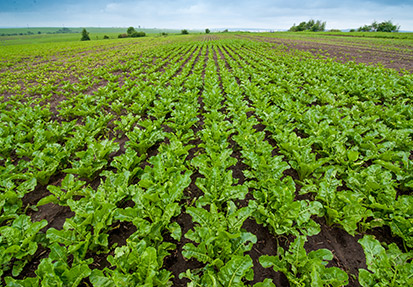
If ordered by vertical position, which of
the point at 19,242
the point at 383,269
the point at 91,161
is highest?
the point at 91,161

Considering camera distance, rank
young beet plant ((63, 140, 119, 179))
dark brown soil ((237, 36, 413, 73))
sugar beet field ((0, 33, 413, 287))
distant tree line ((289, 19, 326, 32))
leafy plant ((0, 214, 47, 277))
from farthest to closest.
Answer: distant tree line ((289, 19, 326, 32))
dark brown soil ((237, 36, 413, 73))
young beet plant ((63, 140, 119, 179))
leafy plant ((0, 214, 47, 277))
sugar beet field ((0, 33, 413, 287))

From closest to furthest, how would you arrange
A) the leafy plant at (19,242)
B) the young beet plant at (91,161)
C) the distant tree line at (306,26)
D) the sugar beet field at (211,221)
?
the sugar beet field at (211,221) → the leafy plant at (19,242) → the young beet plant at (91,161) → the distant tree line at (306,26)

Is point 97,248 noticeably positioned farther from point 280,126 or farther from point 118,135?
point 280,126

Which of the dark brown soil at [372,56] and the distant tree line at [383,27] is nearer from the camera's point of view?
the dark brown soil at [372,56]

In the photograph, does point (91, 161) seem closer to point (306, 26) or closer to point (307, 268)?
point (307, 268)

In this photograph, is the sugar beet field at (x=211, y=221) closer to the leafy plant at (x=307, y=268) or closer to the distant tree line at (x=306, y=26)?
the leafy plant at (x=307, y=268)

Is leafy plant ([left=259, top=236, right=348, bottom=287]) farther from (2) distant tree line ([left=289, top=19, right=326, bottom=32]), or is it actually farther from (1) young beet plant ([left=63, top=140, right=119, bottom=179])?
(2) distant tree line ([left=289, top=19, right=326, bottom=32])

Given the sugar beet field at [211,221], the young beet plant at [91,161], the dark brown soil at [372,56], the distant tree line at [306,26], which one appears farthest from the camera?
the distant tree line at [306,26]

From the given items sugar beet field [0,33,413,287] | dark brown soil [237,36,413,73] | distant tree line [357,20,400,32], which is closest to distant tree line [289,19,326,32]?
distant tree line [357,20,400,32]

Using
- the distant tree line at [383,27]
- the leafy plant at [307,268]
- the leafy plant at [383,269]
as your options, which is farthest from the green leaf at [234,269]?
→ the distant tree line at [383,27]

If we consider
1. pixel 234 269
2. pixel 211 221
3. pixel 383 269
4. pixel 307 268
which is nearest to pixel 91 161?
pixel 211 221

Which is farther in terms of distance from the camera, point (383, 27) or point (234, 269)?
point (383, 27)

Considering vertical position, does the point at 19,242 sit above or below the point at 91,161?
below

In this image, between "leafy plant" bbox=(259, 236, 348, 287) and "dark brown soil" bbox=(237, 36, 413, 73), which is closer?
"leafy plant" bbox=(259, 236, 348, 287)
